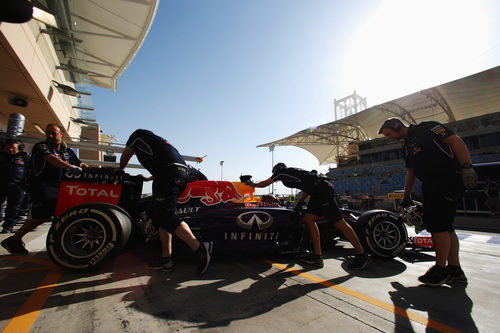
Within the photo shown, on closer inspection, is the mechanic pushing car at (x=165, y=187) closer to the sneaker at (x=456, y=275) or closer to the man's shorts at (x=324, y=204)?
the man's shorts at (x=324, y=204)

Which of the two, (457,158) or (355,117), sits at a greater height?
(355,117)

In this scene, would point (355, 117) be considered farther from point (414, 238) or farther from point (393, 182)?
point (414, 238)

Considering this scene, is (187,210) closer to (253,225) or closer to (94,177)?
(253,225)

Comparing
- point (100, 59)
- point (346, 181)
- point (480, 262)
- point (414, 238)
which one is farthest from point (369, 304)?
point (346, 181)

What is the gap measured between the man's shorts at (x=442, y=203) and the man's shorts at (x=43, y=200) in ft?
14.2

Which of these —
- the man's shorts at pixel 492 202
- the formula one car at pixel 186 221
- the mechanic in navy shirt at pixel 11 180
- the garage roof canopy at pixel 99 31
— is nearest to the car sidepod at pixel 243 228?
the formula one car at pixel 186 221

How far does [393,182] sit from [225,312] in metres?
32.1

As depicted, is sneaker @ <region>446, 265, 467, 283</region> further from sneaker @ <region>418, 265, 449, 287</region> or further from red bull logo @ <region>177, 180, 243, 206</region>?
red bull logo @ <region>177, 180, 243, 206</region>

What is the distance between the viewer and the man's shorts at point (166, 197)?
233 cm

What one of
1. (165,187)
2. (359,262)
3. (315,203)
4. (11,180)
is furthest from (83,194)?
(11,180)

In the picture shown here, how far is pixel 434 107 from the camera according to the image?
29.8 meters

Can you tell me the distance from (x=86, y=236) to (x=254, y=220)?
1820 mm

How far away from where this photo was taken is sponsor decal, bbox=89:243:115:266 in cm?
217

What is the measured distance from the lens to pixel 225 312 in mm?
1516
